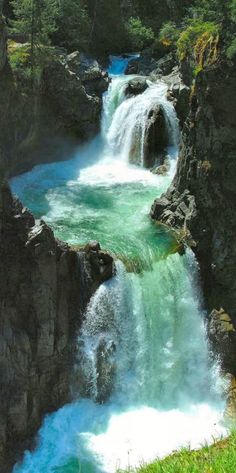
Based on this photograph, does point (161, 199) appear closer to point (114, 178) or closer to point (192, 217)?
point (192, 217)

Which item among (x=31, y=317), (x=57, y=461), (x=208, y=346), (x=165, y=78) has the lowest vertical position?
(x=57, y=461)

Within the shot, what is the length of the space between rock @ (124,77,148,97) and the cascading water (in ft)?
36.6

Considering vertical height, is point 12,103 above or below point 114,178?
above

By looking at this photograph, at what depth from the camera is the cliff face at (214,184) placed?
901 inches

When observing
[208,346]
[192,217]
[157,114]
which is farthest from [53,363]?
[157,114]

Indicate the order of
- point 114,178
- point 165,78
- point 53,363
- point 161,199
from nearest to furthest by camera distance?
1. point 53,363
2. point 161,199
3. point 114,178
4. point 165,78

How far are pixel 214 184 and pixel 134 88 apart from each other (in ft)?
42.2

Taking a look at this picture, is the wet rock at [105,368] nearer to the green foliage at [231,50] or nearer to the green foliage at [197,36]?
the green foliage at [231,50]

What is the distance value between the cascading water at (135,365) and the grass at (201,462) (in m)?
10.6

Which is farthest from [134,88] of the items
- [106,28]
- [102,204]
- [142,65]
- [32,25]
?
[106,28]

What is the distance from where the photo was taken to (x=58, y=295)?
20.2 meters

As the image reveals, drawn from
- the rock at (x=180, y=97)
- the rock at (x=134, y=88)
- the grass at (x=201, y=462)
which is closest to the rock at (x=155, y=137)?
the rock at (x=180, y=97)

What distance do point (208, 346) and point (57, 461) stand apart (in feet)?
23.9

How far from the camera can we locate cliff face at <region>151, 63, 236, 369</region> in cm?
2289
